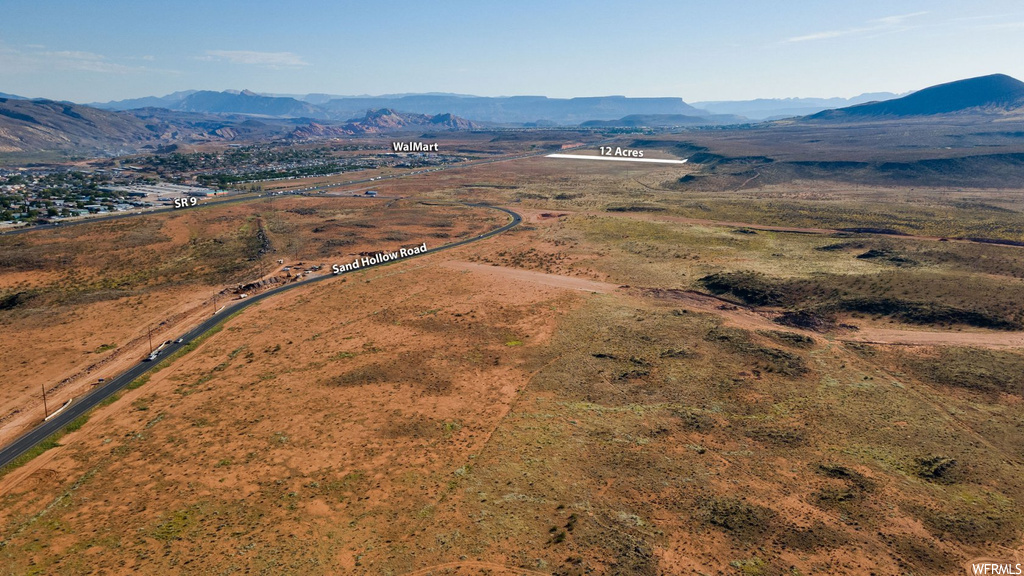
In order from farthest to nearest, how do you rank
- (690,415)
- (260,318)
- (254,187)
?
(254,187)
(260,318)
(690,415)

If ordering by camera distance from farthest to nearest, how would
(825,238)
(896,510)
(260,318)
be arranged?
(825,238), (260,318), (896,510)

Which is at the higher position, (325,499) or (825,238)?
(825,238)

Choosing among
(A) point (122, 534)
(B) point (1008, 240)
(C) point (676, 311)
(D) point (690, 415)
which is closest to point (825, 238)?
(B) point (1008, 240)

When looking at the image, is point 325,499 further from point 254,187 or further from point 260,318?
point 254,187

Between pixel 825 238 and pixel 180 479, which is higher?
pixel 825 238

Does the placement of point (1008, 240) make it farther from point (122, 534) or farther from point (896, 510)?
point (122, 534)

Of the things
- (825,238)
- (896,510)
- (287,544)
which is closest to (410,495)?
(287,544)

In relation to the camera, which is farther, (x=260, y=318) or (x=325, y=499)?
(x=260, y=318)

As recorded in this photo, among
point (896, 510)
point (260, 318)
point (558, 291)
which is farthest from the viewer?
point (558, 291)

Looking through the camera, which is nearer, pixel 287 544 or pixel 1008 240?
pixel 287 544
